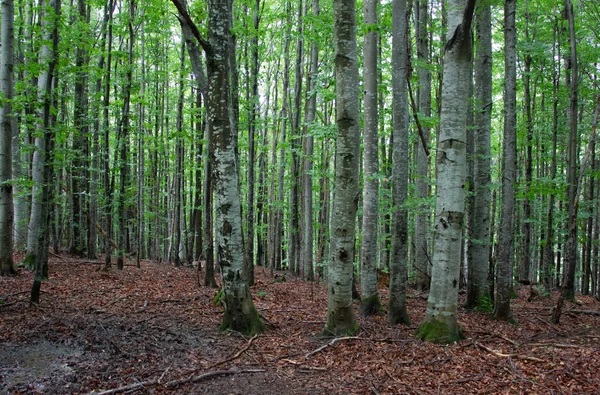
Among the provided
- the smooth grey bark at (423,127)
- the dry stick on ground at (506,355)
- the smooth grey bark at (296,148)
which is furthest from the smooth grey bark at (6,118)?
the smooth grey bark at (423,127)

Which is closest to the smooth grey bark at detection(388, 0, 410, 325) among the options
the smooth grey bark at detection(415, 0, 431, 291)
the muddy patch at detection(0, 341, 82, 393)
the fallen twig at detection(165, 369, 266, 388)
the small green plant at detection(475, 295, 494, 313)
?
the small green plant at detection(475, 295, 494, 313)

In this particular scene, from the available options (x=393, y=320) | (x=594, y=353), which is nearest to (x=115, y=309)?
(x=393, y=320)

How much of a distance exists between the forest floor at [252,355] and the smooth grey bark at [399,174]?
1.56 feet

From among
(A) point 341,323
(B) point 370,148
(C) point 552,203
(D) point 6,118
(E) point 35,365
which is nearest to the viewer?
(E) point 35,365

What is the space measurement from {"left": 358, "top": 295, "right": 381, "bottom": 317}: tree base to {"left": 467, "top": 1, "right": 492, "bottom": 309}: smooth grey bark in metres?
2.89

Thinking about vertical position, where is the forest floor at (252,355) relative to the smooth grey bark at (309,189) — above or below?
below

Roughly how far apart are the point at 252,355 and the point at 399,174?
4.28 meters

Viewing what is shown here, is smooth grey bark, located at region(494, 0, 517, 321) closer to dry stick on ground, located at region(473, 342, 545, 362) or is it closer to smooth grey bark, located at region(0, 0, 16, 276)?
dry stick on ground, located at region(473, 342, 545, 362)

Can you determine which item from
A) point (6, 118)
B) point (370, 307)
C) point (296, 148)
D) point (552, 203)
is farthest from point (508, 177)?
point (6, 118)

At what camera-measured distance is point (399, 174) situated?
7418 millimetres

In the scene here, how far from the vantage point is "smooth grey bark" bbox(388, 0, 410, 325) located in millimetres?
7230

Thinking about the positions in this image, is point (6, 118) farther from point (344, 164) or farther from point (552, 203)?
point (552, 203)

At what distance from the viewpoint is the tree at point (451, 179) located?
558 centimetres

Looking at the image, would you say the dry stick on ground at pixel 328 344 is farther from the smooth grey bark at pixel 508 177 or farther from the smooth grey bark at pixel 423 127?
the smooth grey bark at pixel 423 127
